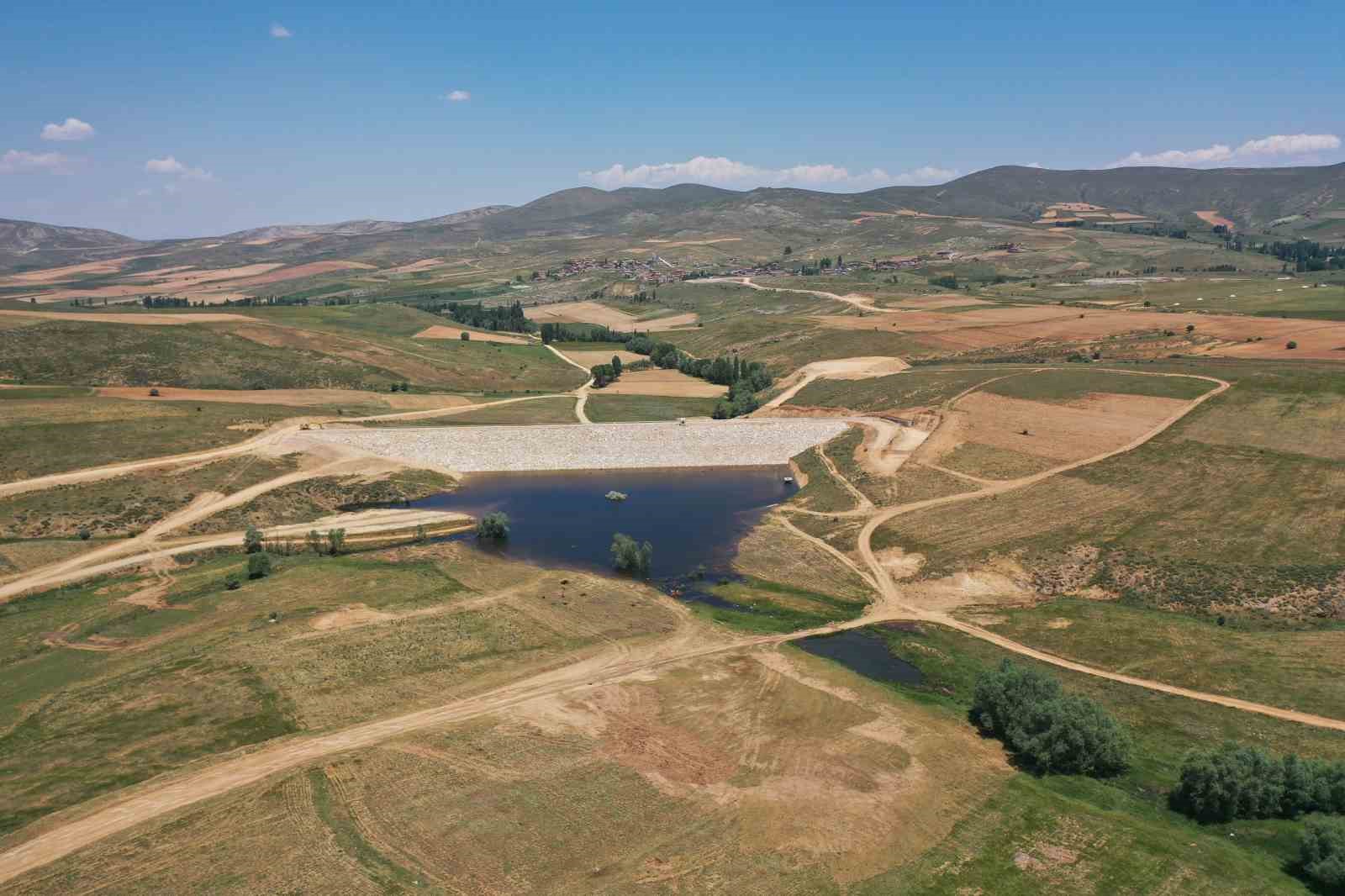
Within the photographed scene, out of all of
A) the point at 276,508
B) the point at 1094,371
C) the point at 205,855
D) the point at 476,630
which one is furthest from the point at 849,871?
the point at 1094,371

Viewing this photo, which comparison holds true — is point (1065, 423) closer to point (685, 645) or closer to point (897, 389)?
point (897, 389)

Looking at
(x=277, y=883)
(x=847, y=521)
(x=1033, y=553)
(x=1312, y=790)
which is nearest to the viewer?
(x=277, y=883)

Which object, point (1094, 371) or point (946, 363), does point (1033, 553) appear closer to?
point (1094, 371)

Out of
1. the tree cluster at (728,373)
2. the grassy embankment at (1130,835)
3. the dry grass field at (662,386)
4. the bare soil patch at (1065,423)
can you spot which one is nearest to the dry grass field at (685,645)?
the grassy embankment at (1130,835)

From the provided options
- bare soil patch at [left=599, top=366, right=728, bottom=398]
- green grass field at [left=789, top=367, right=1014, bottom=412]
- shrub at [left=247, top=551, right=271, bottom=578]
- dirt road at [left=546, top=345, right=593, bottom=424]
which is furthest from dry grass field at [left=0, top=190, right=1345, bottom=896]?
bare soil patch at [left=599, top=366, right=728, bottom=398]

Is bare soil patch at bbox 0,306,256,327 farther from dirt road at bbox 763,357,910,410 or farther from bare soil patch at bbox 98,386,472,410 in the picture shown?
dirt road at bbox 763,357,910,410
